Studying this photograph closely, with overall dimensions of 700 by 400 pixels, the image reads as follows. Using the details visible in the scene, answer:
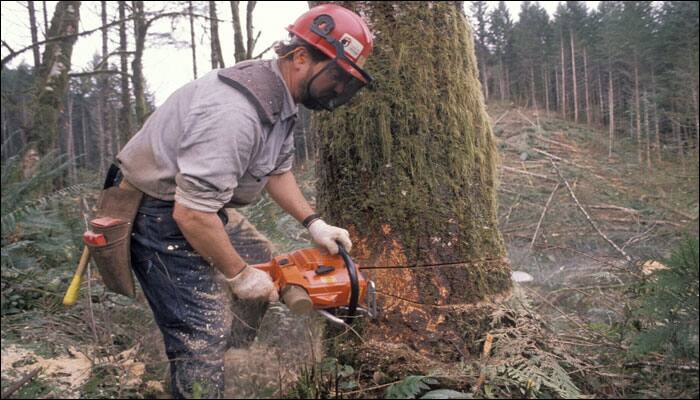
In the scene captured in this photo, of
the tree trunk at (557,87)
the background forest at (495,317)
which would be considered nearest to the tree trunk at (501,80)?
the tree trunk at (557,87)

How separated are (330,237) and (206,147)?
77cm

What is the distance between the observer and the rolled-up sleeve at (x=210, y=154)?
2070mm

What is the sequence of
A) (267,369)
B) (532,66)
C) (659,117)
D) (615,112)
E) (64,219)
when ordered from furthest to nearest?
(532,66)
(615,112)
(659,117)
(64,219)
(267,369)

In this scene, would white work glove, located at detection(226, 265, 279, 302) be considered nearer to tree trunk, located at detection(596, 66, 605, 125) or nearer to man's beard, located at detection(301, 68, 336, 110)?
man's beard, located at detection(301, 68, 336, 110)

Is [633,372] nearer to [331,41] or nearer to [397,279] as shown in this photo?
[397,279]

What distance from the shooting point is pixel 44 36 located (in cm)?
922

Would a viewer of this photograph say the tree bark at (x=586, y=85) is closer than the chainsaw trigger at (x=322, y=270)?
No

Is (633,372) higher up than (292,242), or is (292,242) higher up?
(292,242)

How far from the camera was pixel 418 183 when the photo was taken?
107 inches

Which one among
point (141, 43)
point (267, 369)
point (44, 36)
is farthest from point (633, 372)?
point (141, 43)

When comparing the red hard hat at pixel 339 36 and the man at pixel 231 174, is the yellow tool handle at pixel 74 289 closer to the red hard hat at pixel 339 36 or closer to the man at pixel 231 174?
the man at pixel 231 174

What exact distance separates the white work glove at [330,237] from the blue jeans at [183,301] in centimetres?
57

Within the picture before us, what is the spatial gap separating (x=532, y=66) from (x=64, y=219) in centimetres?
5164

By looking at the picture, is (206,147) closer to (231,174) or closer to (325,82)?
(231,174)
